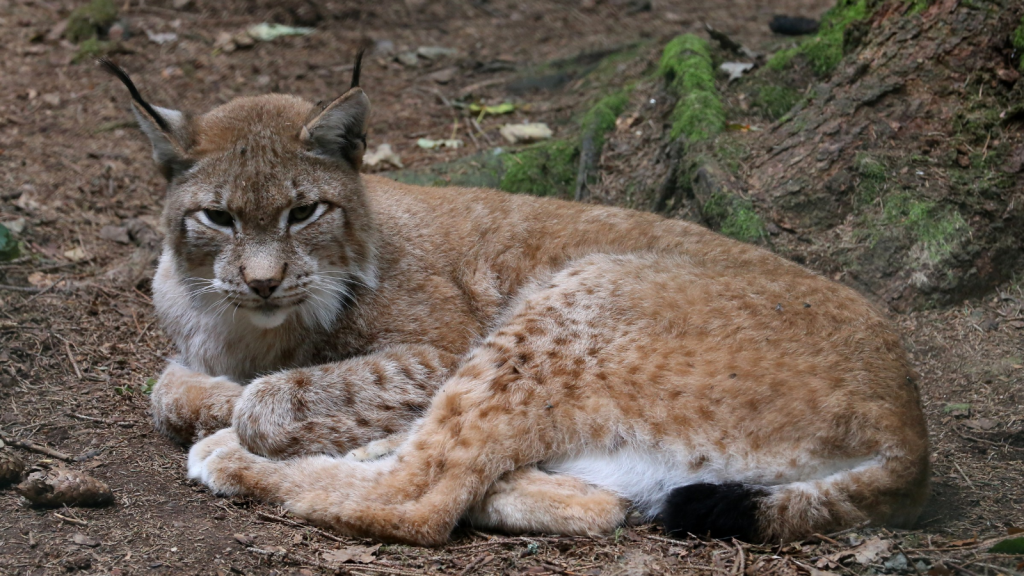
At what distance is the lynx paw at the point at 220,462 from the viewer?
145 inches

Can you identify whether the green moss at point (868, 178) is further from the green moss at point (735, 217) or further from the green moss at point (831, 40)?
the green moss at point (831, 40)

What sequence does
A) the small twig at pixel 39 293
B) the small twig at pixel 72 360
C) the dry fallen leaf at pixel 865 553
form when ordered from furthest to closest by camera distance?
the small twig at pixel 39 293, the small twig at pixel 72 360, the dry fallen leaf at pixel 865 553

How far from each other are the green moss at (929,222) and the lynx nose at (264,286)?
3.54 meters

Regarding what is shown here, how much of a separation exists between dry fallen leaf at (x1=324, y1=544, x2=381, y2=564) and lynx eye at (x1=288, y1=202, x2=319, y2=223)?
1.51m

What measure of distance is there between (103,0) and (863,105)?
25.5ft

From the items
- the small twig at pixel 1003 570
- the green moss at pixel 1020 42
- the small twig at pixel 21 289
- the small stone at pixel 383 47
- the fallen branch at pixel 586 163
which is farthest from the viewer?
the small stone at pixel 383 47

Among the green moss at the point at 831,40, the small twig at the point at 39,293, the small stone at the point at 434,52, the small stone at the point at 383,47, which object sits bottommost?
the small twig at the point at 39,293

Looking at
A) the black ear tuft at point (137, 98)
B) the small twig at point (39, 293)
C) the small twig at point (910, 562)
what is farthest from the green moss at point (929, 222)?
the small twig at point (39, 293)

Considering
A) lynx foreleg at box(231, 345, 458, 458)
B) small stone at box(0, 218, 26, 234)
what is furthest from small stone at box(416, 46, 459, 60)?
lynx foreleg at box(231, 345, 458, 458)

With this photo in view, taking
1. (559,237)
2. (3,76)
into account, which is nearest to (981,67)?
(559,237)

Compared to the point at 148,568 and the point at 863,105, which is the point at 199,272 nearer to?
the point at 148,568

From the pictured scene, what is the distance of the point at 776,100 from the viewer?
6.21m

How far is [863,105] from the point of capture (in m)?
5.16

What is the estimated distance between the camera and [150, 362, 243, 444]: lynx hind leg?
4.11 metres
